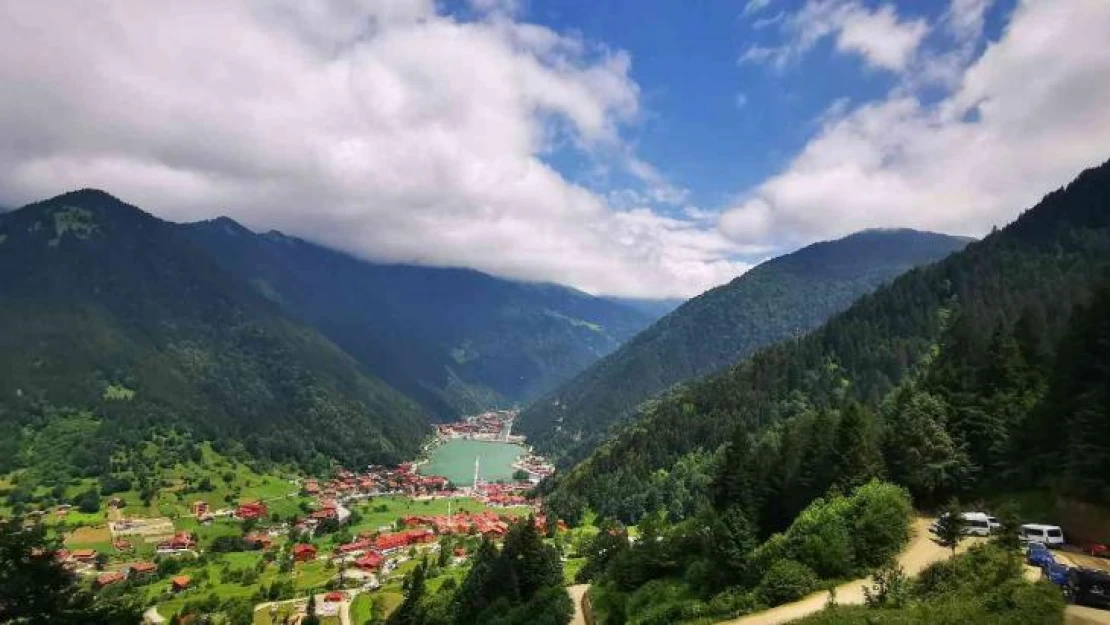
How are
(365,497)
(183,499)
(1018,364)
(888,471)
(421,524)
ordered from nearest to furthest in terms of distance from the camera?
1. (888,471)
2. (1018,364)
3. (421,524)
4. (183,499)
5. (365,497)

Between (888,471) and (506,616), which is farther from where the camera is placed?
(506,616)

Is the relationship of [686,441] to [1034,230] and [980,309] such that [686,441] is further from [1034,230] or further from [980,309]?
[1034,230]

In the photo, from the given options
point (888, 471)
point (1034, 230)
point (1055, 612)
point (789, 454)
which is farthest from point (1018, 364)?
point (1034, 230)

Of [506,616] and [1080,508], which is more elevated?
[1080,508]

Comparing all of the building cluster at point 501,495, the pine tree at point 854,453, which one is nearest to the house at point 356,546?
the building cluster at point 501,495

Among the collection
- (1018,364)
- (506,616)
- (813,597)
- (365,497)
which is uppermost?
(1018,364)

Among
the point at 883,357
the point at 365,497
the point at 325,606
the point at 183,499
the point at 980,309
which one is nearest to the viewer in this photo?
the point at 325,606

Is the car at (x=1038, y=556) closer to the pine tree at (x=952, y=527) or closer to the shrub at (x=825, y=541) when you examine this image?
the pine tree at (x=952, y=527)
